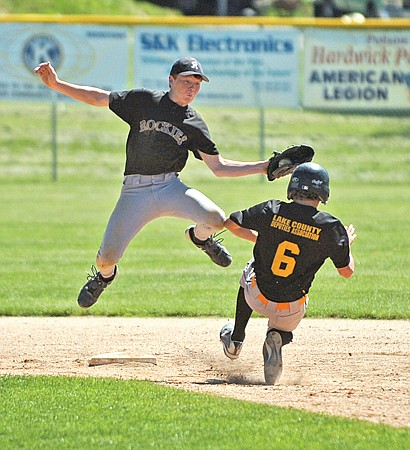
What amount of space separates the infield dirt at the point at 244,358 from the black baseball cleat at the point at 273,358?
10cm

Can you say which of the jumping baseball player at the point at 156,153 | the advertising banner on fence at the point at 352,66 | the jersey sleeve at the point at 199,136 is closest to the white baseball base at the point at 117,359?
the jumping baseball player at the point at 156,153

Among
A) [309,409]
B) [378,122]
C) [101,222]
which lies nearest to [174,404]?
[309,409]

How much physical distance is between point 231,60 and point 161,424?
668 inches

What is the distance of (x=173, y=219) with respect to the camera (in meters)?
17.4

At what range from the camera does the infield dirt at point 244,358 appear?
5996mm

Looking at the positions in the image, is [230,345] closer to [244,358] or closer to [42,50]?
[244,358]

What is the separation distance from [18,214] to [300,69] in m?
7.64

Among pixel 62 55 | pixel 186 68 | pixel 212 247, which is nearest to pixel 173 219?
pixel 62 55

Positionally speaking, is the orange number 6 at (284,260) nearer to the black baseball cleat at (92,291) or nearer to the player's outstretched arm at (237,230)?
the player's outstretched arm at (237,230)

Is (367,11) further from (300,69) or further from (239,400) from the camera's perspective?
(239,400)

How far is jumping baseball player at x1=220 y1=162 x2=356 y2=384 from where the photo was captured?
6418 millimetres

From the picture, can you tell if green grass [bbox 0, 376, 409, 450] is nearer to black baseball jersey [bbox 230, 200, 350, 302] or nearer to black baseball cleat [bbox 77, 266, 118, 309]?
black baseball jersey [bbox 230, 200, 350, 302]

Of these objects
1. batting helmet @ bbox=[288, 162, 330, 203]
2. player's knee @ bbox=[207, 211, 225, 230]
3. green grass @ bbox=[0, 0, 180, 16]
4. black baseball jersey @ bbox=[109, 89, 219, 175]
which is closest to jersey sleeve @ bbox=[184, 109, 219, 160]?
black baseball jersey @ bbox=[109, 89, 219, 175]

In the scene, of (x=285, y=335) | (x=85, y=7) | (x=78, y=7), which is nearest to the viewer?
(x=285, y=335)
